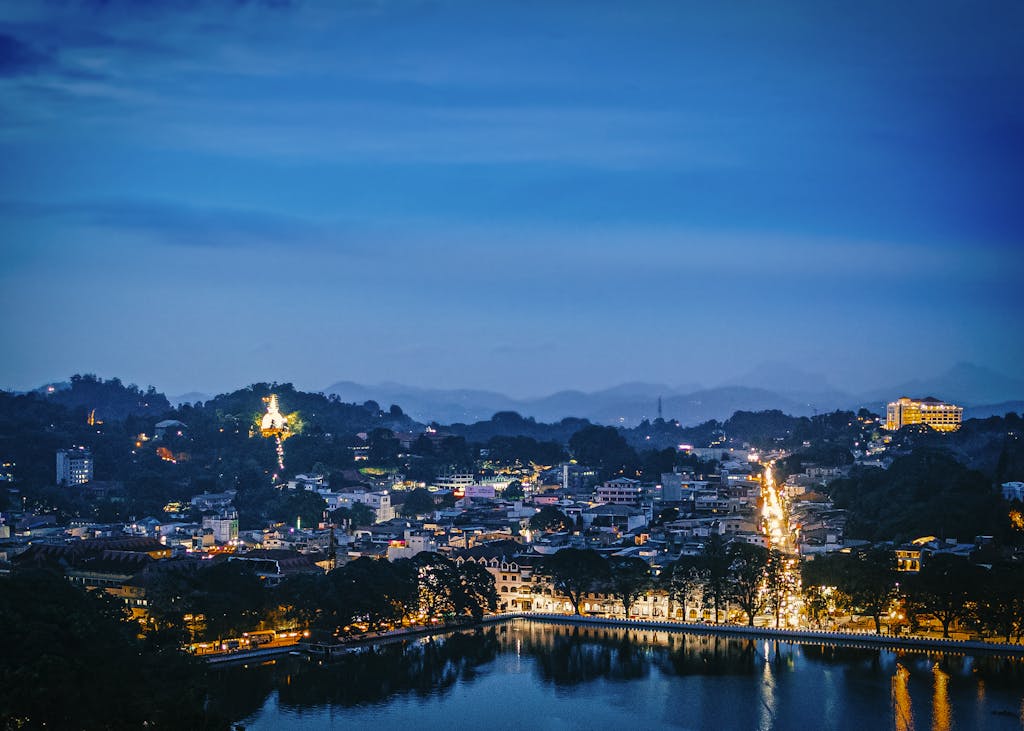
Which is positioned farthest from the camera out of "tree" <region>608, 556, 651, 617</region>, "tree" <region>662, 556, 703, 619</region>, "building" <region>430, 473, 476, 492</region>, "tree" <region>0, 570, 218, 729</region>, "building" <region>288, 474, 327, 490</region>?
"building" <region>430, 473, 476, 492</region>

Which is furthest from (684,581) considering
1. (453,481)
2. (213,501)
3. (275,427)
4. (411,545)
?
(453,481)

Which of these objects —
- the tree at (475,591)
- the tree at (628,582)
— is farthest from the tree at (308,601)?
the tree at (628,582)

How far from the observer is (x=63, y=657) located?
11.7 metres

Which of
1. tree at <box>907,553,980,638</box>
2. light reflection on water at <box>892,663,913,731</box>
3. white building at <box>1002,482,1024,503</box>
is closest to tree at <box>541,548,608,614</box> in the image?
tree at <box>907,553,980,638</box>

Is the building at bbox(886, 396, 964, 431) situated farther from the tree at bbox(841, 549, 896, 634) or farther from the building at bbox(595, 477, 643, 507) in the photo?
the tree at bbox(841, 549, 896, 634)

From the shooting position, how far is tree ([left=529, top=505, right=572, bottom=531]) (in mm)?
26797

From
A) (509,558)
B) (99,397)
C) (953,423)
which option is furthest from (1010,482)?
(99,397)

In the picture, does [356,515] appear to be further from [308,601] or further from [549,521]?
[308,601]

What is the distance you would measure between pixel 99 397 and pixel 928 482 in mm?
39180

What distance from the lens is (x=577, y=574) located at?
65.0 ft

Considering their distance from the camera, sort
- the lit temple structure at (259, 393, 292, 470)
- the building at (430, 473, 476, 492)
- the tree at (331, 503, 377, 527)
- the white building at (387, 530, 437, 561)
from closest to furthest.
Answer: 1. the white building at (387, 530, 437, 561)
2. the lit temple structure at (259, 393, 292, 470)
3. the tree at (331, 503, 377, 527)
4. the building at (430, 473, 476, 492)

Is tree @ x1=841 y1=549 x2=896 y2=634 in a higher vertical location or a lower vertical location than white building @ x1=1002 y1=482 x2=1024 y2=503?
lower

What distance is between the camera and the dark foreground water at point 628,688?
13.9m

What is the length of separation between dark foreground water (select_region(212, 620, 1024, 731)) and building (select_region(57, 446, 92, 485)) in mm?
19840
